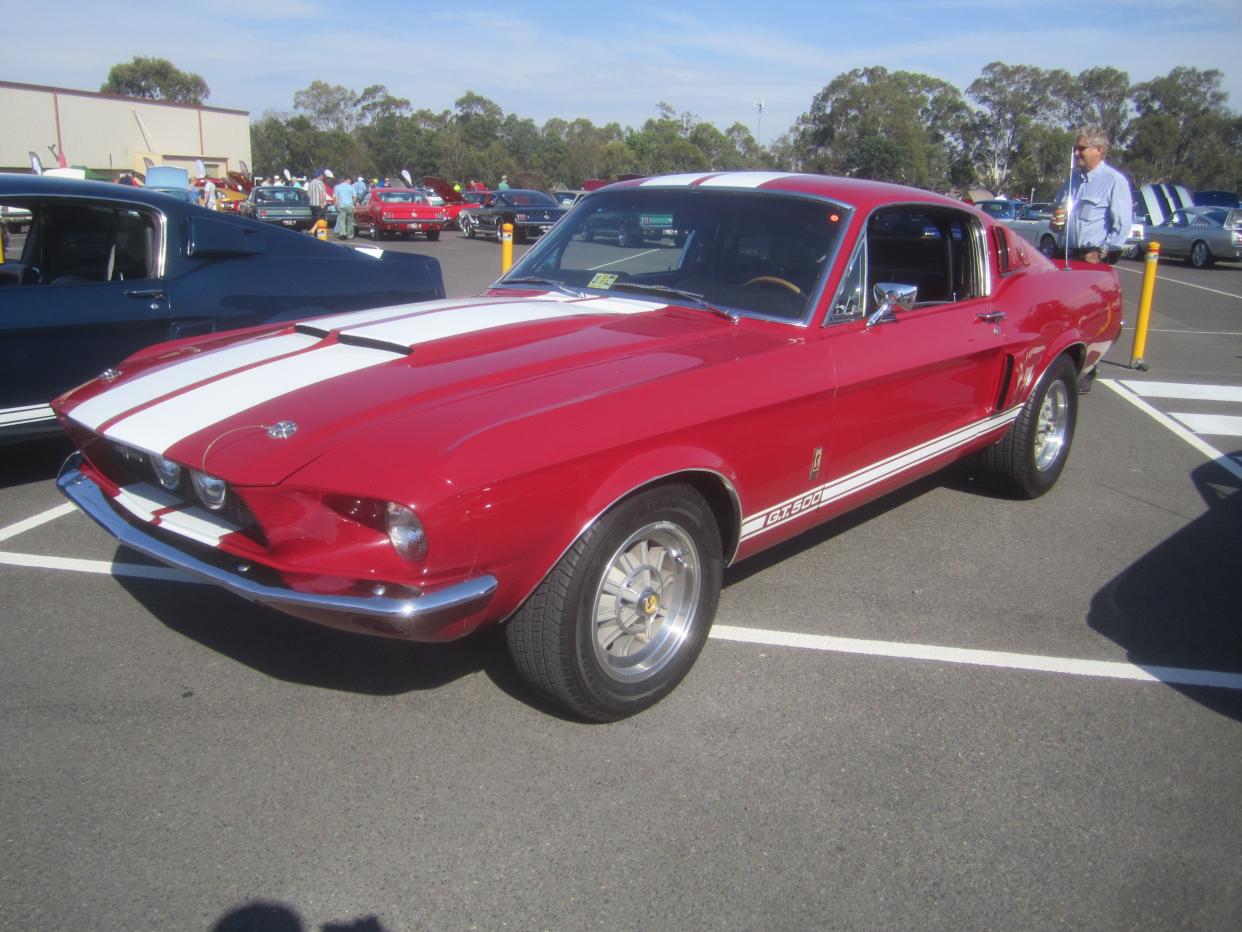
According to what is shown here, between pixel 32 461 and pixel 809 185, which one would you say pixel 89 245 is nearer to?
pixel 32 461

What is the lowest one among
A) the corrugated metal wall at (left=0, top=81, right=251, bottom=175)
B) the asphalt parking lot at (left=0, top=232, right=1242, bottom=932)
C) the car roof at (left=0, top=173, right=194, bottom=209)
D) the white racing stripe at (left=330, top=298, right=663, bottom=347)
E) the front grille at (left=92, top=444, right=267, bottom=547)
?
the asphalt parking lot at (left=0, top=232, right=1242, bottom=932)

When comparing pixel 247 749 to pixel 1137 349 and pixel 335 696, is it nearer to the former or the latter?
pixel 335 696

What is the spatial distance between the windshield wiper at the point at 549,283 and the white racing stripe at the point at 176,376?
1107mm

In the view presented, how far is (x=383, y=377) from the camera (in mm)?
3029

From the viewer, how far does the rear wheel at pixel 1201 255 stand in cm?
2428

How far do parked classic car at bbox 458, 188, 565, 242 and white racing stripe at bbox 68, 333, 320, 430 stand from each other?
21874 millimetres

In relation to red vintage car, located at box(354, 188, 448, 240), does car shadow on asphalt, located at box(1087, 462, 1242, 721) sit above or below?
below

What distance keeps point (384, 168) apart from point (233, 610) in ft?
271

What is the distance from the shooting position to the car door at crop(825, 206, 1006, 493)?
3.76 metres

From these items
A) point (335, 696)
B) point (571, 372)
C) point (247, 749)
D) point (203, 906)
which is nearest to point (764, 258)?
point (571, 372)

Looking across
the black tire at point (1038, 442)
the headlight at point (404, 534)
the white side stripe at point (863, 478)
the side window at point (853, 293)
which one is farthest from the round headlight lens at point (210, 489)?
the black tire at point (1038, 442)

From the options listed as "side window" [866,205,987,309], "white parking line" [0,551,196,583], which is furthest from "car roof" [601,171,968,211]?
"white parking line" [0,551,196,583]

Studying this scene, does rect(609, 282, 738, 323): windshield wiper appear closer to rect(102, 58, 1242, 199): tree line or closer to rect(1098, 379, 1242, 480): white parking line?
rect(1098, 379, 1242, 480): white parking line

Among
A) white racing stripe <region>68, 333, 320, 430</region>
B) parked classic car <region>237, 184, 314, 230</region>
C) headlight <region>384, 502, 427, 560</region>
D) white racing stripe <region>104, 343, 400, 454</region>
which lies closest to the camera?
headlight <region>384, 502, 427, 560</region>
